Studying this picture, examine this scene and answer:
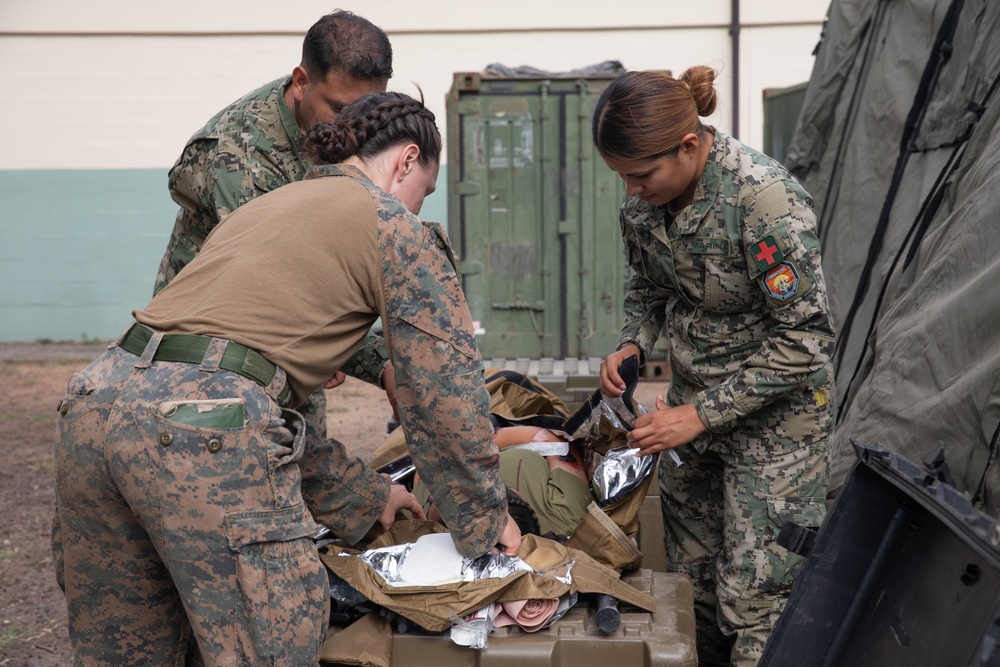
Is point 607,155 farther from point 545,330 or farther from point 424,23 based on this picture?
point 424,23

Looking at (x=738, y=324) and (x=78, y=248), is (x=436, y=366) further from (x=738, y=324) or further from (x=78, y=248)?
(x=78, y=248)

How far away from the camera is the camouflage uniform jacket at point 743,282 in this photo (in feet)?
8.38

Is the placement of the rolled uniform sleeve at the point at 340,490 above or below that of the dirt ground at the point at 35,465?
above

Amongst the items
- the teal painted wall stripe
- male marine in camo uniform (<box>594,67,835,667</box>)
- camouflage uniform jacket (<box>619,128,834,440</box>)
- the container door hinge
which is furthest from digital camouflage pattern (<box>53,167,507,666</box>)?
the teal painted wall stripe

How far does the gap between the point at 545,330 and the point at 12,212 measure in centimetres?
772

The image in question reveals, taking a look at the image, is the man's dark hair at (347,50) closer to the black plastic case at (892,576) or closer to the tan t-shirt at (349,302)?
the tan t-shirt at (349,302)

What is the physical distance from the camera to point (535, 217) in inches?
273

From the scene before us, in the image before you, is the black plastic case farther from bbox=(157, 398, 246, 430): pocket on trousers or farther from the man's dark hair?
the man's dark hair

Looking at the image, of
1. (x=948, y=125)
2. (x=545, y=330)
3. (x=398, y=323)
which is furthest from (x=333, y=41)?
(x=545, y=330)

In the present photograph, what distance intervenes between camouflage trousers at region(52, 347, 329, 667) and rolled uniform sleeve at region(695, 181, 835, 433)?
3.99 feet

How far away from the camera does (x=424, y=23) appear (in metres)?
11.0

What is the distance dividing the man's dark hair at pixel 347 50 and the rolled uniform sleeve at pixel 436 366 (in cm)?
91

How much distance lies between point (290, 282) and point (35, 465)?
536 cm

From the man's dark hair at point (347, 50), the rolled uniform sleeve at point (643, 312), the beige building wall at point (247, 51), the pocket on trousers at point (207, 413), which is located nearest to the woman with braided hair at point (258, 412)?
the pocket on trousers at point (207, 413)
